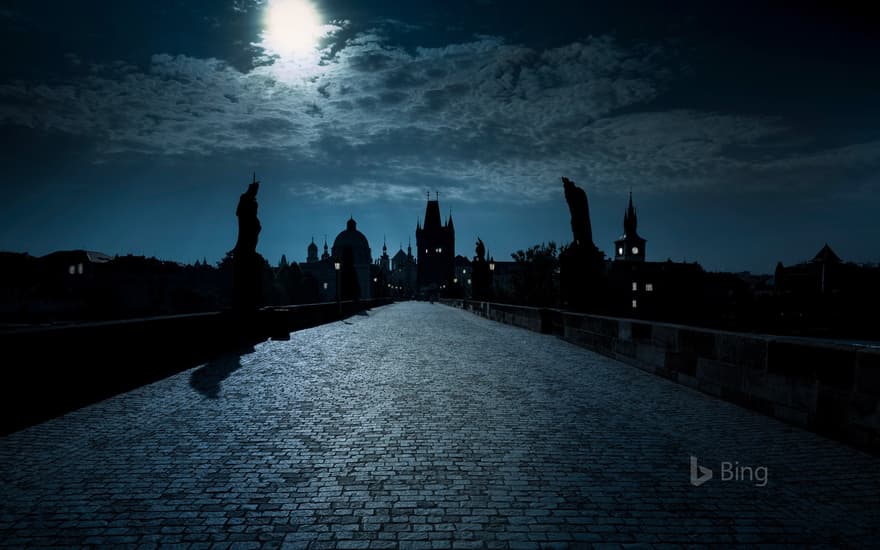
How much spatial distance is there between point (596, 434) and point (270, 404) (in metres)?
4.34

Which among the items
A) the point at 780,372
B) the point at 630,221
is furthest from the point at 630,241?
the point at 780,372

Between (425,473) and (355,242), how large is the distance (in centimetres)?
17315

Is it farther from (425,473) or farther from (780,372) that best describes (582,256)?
(425,473)

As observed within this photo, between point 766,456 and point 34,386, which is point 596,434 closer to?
point 766,456

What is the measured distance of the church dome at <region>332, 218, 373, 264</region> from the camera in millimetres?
173000

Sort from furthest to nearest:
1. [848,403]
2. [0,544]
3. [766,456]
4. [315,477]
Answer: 1. [848,403]
2. [766,456]
3. [315,477]
4. [0,544]

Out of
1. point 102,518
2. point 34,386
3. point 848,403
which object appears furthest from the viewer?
point 34,386

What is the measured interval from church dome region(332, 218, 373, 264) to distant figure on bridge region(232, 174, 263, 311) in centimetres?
15511

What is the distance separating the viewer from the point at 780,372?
616cm

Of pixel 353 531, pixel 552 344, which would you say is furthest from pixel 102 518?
pixel 552 344

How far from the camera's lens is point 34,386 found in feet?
21.2

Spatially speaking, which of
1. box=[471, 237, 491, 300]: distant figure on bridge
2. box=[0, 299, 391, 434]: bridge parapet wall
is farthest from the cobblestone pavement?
box=[471, 237, 491, 300]: distant figure on bridge

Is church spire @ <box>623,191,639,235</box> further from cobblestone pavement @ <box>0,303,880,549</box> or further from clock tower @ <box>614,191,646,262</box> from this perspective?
cobblestone pavement @ <box>0,303,880,549</box>

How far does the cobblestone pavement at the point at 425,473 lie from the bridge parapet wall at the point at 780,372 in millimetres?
297
